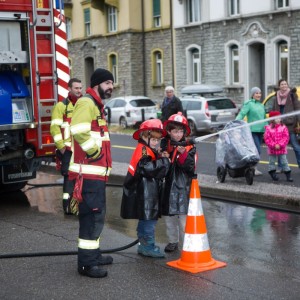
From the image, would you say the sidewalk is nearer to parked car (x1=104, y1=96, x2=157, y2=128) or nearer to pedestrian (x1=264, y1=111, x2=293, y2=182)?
pedestrian (x1=264, y1=111, x2=293, y2=182)

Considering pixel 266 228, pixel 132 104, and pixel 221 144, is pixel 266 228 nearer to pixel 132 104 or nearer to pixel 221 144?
pixel 221 144

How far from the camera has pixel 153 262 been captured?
664cm

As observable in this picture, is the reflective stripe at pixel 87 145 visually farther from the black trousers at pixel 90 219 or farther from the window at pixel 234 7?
the window at pixel 234 7

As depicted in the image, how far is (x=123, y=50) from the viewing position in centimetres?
3825

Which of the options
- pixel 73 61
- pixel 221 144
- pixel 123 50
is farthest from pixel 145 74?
pixel 221 144

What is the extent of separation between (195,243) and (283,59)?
2362 cm

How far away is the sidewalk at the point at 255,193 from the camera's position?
958 cm

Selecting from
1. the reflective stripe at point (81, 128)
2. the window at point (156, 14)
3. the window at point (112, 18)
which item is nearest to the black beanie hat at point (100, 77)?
the reflective stripe at point (81, 128)

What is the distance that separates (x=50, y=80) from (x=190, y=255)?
3998mm

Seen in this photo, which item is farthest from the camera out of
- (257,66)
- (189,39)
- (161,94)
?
(161,94)

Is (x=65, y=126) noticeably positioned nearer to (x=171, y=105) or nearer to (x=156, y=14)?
(x=171, y=105)

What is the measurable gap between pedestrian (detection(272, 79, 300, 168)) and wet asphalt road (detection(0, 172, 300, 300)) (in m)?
3.16

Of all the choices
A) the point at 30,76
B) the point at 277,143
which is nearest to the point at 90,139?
the point at 30,76

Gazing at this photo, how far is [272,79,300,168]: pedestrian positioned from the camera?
12.2 metres
